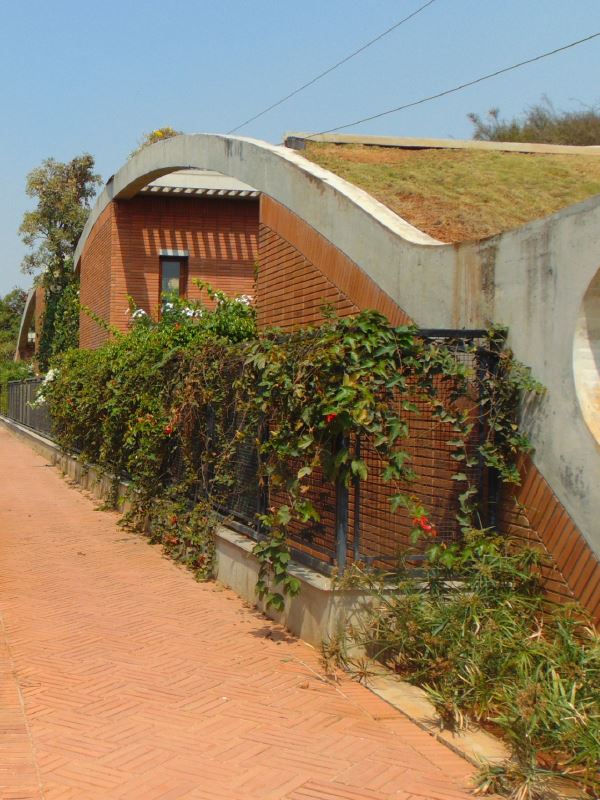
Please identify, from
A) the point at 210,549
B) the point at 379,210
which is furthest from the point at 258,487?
the point at 379,210

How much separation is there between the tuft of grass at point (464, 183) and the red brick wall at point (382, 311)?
3.61 feet

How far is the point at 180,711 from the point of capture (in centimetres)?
509

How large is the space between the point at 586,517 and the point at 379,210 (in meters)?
4.47

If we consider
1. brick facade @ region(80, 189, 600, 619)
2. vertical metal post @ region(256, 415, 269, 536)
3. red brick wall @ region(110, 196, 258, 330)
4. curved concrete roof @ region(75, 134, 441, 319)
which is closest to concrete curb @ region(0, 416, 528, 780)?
vertical metal post @ region(256, 415, 269, 536)

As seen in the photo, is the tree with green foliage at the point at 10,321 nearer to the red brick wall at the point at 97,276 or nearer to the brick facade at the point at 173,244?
the red brick wall at the point at 97,276

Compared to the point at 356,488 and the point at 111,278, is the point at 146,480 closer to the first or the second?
the point at 356,488

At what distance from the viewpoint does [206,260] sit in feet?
72.4

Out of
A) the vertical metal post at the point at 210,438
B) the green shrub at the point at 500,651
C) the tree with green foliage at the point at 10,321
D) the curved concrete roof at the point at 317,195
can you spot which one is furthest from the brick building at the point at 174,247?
the tree with green foliage at the point at 10,321

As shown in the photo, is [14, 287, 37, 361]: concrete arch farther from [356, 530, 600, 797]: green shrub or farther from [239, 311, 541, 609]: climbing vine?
[356, 530, 600, 797]: green shrub

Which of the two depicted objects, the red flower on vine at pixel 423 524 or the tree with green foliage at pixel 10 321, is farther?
the tree with green foliage at pixel 10 321

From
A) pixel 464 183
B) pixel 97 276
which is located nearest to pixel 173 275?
pixel 97 276

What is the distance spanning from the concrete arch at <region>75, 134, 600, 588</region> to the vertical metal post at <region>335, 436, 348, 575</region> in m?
1.29

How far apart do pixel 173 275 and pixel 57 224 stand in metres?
14.2

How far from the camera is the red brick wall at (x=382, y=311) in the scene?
557cm
